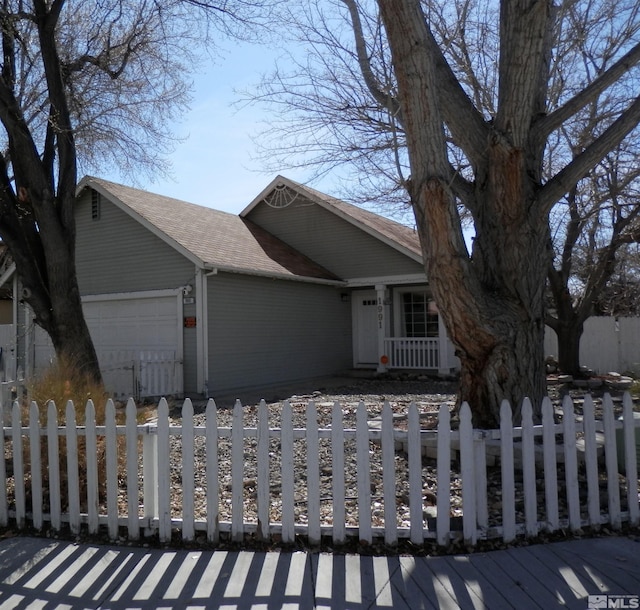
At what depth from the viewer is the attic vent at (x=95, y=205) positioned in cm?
1528

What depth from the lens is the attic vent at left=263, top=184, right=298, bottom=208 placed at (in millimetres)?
18219

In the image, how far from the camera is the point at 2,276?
17.4 m

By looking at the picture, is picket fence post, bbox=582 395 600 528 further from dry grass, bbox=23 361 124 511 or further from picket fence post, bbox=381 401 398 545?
dry grass, bbox=23 361 124 511

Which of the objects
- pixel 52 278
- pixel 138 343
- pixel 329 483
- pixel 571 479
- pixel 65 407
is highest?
pixel 52 278

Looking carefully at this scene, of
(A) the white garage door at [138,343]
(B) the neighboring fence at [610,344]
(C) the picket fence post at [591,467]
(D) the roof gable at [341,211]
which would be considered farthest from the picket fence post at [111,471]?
(B) the neighboring fence at [610,344]

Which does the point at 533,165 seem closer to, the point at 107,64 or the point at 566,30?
the point at 566,30

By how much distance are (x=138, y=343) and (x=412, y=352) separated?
731cm

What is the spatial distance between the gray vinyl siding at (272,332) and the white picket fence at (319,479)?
27.2ft

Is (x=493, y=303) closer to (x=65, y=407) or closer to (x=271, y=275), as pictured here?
(x=65, y=407)

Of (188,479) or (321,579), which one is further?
(188,479)

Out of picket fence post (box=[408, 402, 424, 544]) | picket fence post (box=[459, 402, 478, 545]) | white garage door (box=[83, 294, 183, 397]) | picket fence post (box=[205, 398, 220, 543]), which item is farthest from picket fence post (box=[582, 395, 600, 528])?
white garage door (box=[83, 294, 183, 397])

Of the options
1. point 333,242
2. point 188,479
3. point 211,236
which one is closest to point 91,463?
point 188,479

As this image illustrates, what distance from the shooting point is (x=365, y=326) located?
60.7ft

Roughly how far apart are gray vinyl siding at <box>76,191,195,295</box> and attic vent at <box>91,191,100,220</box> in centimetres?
11
